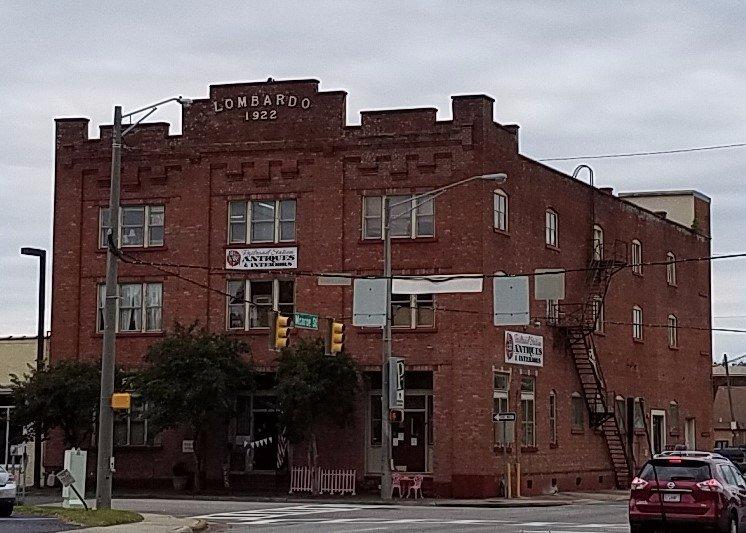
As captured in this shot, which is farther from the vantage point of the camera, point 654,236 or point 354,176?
point 654,236

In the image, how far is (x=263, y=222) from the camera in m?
46.1

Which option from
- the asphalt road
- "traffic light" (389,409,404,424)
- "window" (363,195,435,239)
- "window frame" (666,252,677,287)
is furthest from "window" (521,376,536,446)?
"window frame" (666,252,677,287)

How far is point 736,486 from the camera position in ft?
81.5

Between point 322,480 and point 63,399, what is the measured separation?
8.82 meters

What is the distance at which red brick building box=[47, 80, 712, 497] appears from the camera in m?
43.9

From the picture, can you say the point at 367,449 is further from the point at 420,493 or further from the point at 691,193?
the point at 691,193

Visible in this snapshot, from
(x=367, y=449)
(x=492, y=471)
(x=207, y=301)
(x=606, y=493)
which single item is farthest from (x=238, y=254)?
(x=606, y=493)

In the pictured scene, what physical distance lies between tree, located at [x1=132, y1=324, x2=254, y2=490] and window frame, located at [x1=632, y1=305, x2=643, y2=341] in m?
19.5

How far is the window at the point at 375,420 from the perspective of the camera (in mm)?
44469

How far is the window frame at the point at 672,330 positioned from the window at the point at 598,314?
331 inches

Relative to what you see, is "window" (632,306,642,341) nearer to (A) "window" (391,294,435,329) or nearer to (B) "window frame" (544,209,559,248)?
(B) "window frame" (544,209,559,248)

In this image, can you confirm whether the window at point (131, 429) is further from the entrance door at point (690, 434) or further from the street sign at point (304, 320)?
the entrance door at point (690, 434)

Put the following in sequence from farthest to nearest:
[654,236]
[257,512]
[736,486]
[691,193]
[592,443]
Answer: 1. [691,193]
2. [654,236]
3. [592,443]
4. [257,512]
5. [736,486]

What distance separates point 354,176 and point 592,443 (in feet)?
48.1
